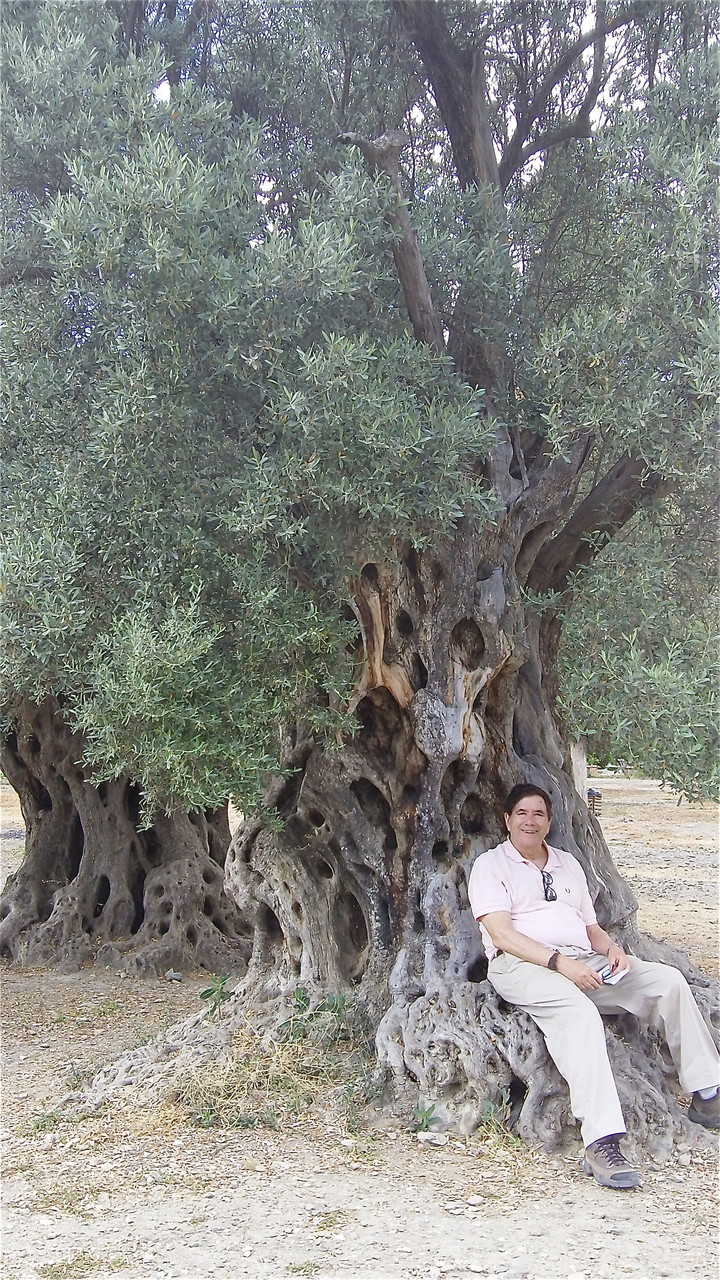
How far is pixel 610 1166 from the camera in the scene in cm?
517

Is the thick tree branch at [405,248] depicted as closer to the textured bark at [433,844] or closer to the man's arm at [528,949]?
the textured bark at [433,844]

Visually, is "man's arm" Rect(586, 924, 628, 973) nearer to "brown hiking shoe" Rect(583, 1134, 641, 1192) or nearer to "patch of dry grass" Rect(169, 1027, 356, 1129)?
"brown hiking shoe" Rect(583, 1134, 641, 1192)

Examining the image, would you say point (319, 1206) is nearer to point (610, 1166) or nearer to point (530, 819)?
point (610, 1166)

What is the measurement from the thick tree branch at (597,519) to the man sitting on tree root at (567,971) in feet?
5.28

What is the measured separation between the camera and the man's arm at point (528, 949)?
18.4ft

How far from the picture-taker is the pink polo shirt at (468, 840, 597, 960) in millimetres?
5934

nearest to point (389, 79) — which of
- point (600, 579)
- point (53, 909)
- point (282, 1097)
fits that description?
point (600, 579)

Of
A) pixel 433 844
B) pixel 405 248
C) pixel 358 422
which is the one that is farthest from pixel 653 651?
pixel 405 248

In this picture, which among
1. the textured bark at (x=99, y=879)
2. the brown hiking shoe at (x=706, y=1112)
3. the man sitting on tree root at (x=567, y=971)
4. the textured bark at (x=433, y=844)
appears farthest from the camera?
the textured bark at (x=99, y=879)

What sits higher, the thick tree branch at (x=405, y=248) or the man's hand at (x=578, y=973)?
the thick tree branch at (x=405, y=248)

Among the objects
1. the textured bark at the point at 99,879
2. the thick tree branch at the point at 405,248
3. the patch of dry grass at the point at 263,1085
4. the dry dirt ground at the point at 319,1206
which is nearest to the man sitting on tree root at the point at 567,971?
the dry dirt ground at the point at 319,1206

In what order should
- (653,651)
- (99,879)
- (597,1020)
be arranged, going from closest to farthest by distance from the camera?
(597,1020)
(653,651)
(99,879)

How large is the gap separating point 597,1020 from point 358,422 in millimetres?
3290

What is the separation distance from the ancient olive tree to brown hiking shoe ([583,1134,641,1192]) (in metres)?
0.41
